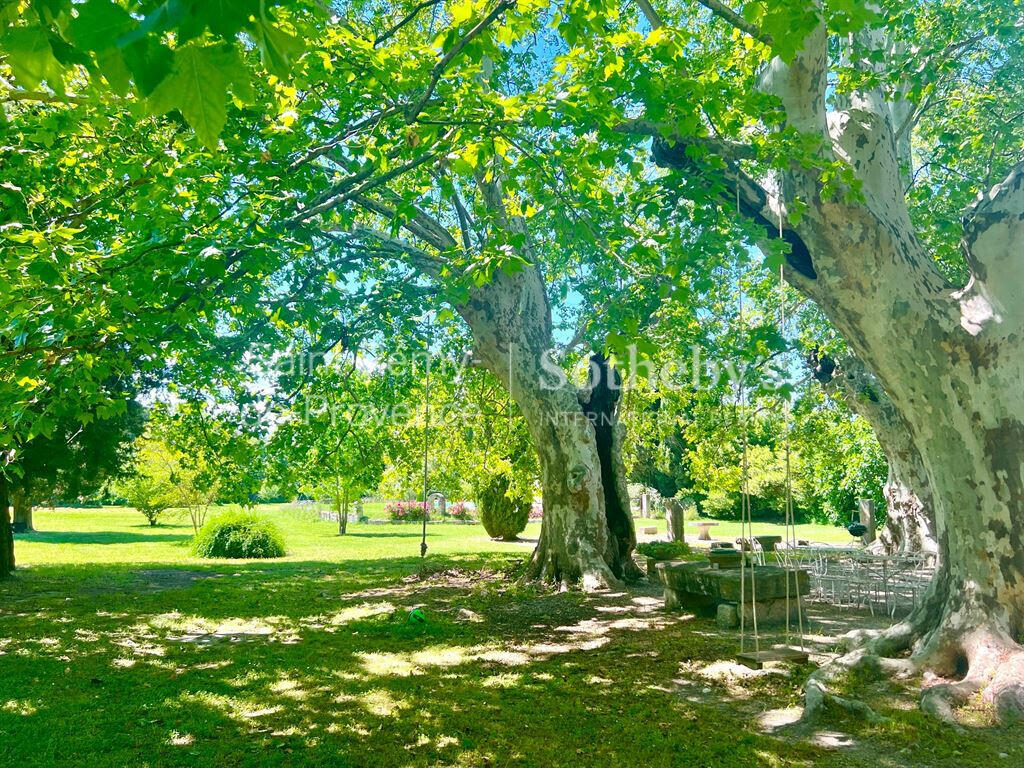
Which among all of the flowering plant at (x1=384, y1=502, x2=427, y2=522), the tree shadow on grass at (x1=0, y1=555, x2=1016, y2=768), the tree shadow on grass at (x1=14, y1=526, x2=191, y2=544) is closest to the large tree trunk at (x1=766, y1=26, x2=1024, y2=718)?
the tree shadow on grass at (x1=0, y1=555, x2=1016, y2=768)

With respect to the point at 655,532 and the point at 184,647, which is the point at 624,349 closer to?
the point at 184,647

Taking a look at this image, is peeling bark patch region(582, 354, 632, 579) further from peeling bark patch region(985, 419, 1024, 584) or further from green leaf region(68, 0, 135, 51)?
green leaf region(68, 0, 135, 51)

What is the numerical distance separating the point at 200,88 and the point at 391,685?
19.9 feet

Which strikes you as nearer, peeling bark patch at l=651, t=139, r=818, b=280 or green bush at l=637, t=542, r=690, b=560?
peeling bark patch at l=651, t=139, r=818, b=280

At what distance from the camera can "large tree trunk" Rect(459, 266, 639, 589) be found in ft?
40.8

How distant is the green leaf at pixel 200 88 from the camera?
156 centimetres

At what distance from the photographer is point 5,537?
46.7ft

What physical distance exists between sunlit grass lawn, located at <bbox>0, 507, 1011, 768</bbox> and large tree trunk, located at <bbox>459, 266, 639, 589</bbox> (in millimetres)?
851

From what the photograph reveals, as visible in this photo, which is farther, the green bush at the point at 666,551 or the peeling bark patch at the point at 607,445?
the green bush at the point at 666,551

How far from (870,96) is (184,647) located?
940 cm

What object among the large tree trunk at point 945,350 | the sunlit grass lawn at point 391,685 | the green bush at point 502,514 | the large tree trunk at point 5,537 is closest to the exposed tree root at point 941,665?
the large tree trunk at point 945,350

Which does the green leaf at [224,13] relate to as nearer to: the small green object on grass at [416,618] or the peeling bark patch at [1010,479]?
the peeling bark patch at [1010,479]

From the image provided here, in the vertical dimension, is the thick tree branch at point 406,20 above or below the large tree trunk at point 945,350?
above

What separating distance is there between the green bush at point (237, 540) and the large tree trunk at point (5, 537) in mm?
6045
